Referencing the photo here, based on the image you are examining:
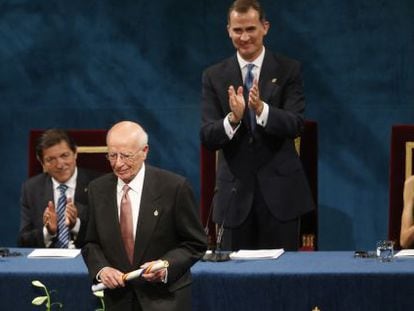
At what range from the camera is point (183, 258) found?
3.82 metres

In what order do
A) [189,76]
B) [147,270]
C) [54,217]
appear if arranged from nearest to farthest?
[147,270] → [54,217] → [189,76]

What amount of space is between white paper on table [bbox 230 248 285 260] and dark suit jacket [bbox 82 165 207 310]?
2.34 feet

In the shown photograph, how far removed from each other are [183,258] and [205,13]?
3031 millimetres

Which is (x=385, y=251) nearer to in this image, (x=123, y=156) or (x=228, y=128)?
(x=228, y=128)

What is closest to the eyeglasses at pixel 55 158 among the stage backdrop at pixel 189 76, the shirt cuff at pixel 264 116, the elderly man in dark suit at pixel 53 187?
the elderly man in dark suit at pixel 53 187

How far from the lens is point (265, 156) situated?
16.4 feet

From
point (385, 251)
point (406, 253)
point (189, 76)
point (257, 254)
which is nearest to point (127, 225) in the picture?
point (257, 254)

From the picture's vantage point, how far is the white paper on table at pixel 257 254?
4.62 metres

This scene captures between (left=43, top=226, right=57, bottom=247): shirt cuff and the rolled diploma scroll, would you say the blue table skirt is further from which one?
(left=43, top=226, right=57, bottom=247): shirt cuff

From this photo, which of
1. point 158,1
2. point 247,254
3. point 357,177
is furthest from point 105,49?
point 247,254

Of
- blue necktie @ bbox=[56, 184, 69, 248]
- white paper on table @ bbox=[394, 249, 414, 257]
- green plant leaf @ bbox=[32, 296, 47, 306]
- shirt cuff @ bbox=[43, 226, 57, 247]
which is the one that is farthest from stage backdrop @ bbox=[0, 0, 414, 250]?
green plant leaf @ bbox=[32, 296, 47, 306]

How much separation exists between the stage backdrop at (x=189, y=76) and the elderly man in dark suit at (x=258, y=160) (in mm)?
1485

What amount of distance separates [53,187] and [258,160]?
125 cm

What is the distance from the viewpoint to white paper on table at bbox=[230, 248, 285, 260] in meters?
4.62
